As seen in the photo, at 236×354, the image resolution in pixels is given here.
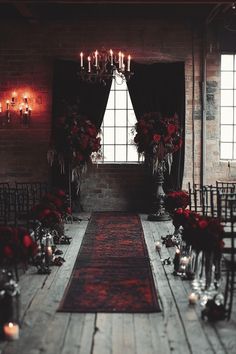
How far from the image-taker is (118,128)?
1199 centimetres

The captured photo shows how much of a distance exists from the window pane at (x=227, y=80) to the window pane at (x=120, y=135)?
7.27ft

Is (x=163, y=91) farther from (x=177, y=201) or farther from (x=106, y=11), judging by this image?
(x=177, y=201)

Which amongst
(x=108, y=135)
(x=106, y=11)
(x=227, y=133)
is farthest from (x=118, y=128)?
(x=106, y=11)

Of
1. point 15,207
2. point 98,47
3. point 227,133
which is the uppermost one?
point 98,47

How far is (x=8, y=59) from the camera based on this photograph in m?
11.4

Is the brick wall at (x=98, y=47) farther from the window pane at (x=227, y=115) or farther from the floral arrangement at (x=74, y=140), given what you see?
the floral arrangement at (x=74, y=140)

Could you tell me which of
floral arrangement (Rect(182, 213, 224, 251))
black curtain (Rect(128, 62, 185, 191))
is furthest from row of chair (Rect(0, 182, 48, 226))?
black curtain (Rect(128, 62, 185, 191))

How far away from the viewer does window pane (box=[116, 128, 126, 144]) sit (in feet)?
39.4

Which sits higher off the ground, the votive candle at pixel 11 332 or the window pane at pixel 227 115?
the window pane at pixel 227 115

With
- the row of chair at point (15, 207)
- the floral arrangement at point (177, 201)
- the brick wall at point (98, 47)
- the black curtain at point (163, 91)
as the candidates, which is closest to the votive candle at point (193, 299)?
the row of chair at point (15, 207)

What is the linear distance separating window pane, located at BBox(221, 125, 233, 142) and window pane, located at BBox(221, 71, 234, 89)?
807 mm

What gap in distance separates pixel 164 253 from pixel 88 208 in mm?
4424

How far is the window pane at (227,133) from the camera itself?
1174 cm

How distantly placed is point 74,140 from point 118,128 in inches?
81.4
